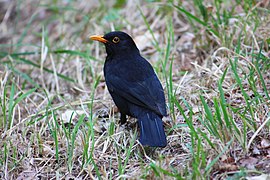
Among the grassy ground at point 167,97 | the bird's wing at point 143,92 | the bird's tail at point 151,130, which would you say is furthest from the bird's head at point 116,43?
the bird's tail at point 151,130

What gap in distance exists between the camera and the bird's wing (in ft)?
14.4

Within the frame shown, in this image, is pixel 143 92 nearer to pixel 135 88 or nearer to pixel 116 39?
pixel 135 88

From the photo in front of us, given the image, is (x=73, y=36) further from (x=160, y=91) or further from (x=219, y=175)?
(x=219, y=175)

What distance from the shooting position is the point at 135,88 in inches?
181

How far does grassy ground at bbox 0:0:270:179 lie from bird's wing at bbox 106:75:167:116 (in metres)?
0.13

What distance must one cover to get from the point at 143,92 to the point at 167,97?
0.74 meters

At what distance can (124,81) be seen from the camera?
186 inches


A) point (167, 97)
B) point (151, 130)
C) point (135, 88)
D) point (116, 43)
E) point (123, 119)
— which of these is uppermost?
point (116, 43)

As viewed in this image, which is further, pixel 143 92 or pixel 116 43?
pixel 116 43

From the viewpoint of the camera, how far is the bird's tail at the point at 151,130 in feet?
13.2

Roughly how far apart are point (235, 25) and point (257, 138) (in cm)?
202

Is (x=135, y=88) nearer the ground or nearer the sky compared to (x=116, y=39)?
nearer the ground

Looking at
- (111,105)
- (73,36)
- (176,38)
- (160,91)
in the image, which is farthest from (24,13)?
(160,91)

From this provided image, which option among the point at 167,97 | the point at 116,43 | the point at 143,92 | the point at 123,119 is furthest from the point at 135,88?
the point at 116,43
